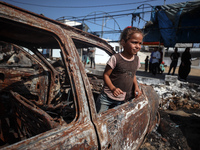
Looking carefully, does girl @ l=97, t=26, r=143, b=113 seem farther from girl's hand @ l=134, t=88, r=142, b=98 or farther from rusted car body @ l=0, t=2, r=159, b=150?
rusted car body @ l=0, t=2, r=159, b=150

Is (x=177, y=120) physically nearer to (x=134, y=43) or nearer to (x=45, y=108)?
(x=134, y=43)

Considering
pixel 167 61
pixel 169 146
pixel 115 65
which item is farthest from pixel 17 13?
pixel 167 61

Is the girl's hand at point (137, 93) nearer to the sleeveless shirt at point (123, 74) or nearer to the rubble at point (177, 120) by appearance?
the sleeveless shirt at point (123, 74)

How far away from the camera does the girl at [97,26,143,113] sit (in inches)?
61.2

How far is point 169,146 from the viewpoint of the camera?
7.34 feet

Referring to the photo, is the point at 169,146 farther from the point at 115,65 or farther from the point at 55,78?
the point at 55,78

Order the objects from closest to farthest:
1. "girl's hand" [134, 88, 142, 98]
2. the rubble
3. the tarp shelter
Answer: "girl's hand" [134, 88, 142, 98], the rubble, the tarp shelter

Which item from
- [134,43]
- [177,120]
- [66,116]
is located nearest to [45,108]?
[66,116]

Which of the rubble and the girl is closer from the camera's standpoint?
the girl

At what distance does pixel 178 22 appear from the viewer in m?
7.40

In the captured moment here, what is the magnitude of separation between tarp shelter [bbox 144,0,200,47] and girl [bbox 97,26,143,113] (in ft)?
19.0

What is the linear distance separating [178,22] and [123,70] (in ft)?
25.9

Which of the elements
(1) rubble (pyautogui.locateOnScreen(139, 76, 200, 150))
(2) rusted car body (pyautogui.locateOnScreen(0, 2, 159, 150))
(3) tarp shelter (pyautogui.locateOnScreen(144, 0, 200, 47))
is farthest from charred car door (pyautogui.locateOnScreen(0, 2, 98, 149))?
(3) tarp shelter (pyautogui.locateOnScreen(144, 0, 200, 47))

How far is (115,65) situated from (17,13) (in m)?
1.11
